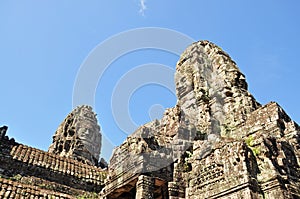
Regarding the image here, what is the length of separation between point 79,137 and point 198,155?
27167 mm

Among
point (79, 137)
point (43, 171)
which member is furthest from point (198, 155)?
point (79, 137)

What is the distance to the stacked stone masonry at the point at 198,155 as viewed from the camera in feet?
22.9

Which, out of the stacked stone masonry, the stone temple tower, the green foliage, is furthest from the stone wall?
the stone temple tower

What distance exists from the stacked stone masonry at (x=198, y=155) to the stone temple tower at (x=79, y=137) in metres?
13.5

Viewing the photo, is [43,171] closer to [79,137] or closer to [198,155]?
[198,155]

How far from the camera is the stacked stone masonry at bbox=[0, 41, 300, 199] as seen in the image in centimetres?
698

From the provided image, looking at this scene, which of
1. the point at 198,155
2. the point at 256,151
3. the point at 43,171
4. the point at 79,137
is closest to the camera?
the point at 256,151

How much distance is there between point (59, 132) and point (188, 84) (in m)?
21.6

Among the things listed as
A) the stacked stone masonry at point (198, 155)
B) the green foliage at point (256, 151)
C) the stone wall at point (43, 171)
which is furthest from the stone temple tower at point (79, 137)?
the green foliage at point (256, 151)

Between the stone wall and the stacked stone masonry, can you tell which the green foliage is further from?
the stone wall

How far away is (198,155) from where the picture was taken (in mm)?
8359

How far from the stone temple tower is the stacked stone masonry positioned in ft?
44.3

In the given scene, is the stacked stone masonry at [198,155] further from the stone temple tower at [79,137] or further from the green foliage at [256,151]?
the stone temple tower at [79,137]

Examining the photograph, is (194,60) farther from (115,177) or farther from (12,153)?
(12,153)
